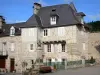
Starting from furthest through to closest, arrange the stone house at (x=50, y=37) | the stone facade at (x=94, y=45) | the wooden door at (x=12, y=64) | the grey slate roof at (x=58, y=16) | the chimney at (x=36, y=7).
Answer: the wooden door at (x=12, y=64)
the chimney at (x=36, y=7)
the stone facade at (x=94, y=45)
the grey slate roof at (x=58, y=16)
the stone house at (x=50, y=37)

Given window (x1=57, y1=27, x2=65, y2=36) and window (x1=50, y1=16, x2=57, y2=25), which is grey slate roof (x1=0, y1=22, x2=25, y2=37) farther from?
window (x1=57, y1=27, x2=65, y2=36)

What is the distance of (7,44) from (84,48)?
14185mm

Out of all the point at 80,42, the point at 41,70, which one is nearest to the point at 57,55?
the point at 80,42

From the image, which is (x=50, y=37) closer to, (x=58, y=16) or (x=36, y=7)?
(x=58, y=16)

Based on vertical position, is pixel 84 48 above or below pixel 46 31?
below

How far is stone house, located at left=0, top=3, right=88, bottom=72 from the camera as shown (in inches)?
1447

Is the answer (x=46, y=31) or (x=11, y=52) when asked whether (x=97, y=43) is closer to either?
(x=46, y=31)

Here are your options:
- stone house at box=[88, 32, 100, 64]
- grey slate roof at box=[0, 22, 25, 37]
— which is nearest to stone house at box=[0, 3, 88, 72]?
grey slate roof at box=[0, 22, 25, 37]

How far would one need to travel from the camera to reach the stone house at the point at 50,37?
36.8m

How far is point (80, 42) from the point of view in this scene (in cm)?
3781

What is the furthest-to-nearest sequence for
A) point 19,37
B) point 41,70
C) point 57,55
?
point 19,37, point 57,55, point 41,70

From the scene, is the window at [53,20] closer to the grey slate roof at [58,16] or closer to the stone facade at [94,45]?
the grey slate roof at [58,16]

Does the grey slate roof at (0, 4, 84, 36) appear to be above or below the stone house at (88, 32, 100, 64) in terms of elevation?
above

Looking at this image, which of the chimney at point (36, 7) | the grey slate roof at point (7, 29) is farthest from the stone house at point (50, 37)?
the grey slate roof at point (7, 29)
